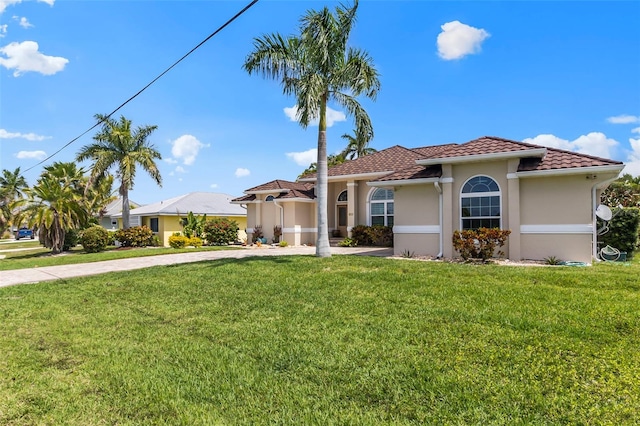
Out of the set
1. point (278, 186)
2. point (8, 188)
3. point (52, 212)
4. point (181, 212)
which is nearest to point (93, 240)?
point (52, 212)

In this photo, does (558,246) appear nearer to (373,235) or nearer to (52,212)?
(373,235)

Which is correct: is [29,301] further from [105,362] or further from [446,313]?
[446,313]

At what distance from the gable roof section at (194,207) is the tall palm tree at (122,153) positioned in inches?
92.6

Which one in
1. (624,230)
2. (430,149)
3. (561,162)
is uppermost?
(430,149)

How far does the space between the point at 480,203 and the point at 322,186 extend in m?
5.93

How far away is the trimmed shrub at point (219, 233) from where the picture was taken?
2673 centimetres

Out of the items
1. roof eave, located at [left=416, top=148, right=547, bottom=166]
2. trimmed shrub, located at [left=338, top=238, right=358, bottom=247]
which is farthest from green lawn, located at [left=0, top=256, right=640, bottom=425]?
trimmed shrub, located at [left=338, top=238, right=358, bottom=247]

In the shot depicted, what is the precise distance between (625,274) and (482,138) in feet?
23.6

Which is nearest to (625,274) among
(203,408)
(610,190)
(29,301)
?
(203,408)

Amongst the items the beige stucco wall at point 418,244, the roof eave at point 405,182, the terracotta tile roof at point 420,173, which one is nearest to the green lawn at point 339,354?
the beige stucco wall at point 418,244

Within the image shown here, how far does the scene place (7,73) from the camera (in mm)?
17156

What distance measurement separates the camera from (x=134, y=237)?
26.0 meters

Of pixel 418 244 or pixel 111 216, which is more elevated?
pixel 111 216

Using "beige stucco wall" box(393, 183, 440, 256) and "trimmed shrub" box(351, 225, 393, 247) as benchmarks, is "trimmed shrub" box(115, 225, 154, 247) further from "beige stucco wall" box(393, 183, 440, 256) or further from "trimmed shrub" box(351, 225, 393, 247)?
"beige stucco wall" box(393, 183, 440, 256)
